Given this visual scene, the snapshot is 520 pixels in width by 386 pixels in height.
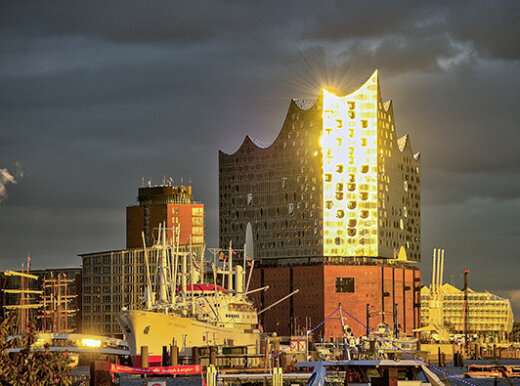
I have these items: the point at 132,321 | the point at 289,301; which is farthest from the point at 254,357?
the point at 289,301

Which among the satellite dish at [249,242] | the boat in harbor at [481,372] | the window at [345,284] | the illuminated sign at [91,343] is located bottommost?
the boat in harbor at [481,372]

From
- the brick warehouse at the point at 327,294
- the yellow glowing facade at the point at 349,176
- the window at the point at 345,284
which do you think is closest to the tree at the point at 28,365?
the brick warehouse at the point at 327,294

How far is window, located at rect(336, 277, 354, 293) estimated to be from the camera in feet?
517

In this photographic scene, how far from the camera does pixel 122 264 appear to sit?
19662 cm

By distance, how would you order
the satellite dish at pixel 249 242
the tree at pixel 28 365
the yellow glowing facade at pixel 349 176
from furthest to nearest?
the satellite dish at pixel 249 242 → the yellow glowing facade at pixel 349 176 → the tree at pixel 28 365

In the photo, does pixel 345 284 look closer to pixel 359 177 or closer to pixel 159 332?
pixel 359 177

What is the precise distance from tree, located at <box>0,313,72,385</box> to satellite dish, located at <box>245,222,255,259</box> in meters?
124

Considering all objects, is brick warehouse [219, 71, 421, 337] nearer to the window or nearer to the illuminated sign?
the window

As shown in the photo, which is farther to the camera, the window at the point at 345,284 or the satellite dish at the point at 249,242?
the satellite dish at the point at 249,242

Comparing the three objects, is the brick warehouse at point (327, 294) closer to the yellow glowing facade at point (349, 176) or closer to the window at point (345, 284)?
the window at point (345, 284)

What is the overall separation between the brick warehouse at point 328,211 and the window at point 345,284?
0.46 ft

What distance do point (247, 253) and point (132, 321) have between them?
48.9 metres

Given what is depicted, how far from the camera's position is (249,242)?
166m

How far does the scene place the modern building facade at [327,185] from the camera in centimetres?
15888
